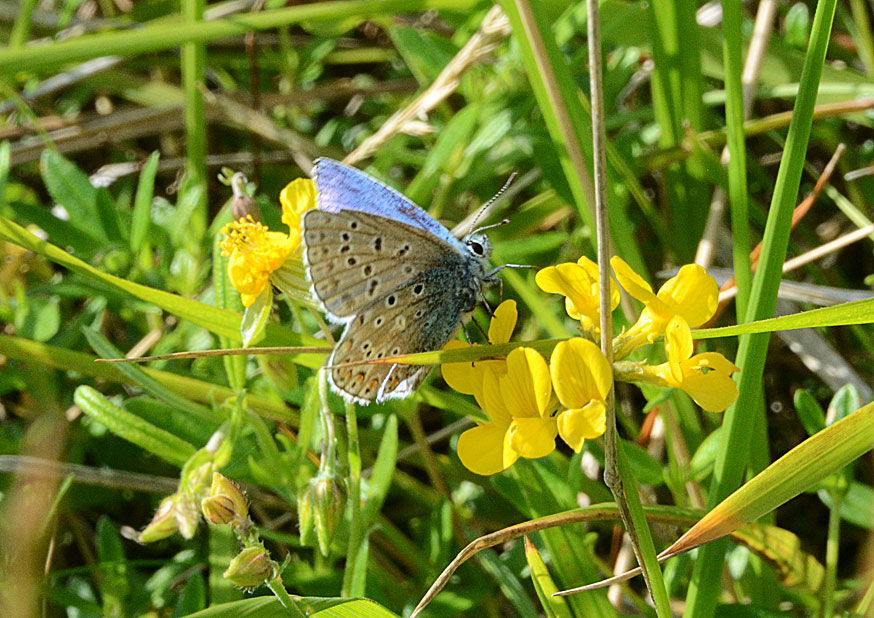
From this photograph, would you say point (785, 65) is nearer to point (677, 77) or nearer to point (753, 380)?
point (677, 77)

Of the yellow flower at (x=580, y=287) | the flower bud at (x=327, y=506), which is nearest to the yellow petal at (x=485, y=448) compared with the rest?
the yellow flower at (x=580, y=287)

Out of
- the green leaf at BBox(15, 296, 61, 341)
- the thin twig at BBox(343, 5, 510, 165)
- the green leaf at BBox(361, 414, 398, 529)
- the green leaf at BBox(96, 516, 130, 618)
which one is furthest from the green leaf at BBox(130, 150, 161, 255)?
the green leaf at BBox(361, 414, 398, 529)

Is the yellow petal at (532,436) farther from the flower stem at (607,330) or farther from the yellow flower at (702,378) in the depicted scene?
the yellow flower at (702,378)

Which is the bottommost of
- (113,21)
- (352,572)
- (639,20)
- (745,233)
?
(352,572)

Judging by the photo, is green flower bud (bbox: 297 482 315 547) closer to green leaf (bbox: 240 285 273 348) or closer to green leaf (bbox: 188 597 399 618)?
green leaf (bbox: 188 597 399 618)

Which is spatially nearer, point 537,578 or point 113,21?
point 537,578

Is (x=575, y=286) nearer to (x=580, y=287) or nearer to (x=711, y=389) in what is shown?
(x=580, y=287)

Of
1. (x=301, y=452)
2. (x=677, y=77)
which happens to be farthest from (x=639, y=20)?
(x=301, y=452)

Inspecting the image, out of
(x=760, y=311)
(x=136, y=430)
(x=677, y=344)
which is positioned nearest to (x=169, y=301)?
(x=136, y=430)
